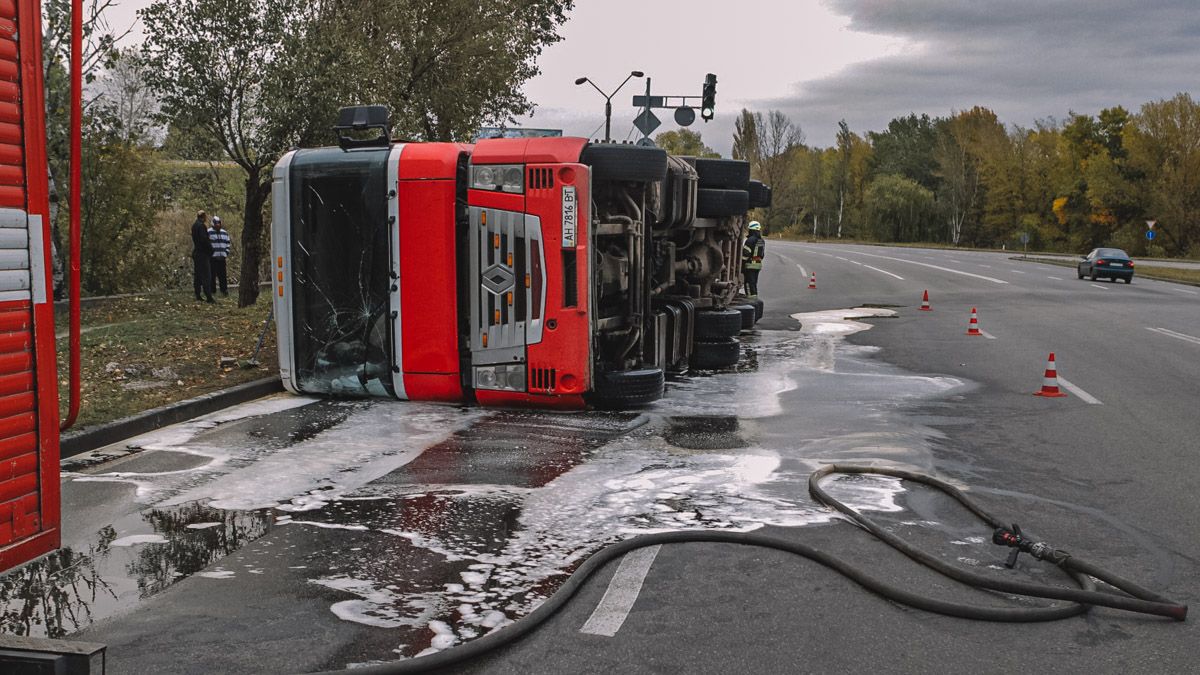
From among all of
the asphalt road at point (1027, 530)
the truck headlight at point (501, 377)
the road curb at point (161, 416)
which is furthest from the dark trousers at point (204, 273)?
the asphalt road at point (1027, 530)

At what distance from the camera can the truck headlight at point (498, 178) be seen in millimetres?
8336

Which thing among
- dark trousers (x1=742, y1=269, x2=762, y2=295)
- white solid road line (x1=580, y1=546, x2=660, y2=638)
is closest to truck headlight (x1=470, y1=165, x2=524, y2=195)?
white solid road line (x1=580, y1=546, x2=660, y2=638)

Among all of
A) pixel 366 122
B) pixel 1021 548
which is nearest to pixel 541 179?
pixel 366 122

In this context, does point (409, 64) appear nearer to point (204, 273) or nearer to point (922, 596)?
point (204, 273)

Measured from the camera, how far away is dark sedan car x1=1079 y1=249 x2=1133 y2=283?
1278 inches

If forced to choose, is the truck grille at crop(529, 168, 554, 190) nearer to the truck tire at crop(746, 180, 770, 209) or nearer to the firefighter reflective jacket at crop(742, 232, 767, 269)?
the truck tire at crop(746, 180, 770, 209)

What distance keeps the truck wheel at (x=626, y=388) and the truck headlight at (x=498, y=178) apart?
6.04ft

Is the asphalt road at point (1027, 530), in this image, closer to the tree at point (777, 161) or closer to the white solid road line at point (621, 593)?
the white solid road line at point (621, 593)

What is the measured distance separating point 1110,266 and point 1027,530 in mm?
31080

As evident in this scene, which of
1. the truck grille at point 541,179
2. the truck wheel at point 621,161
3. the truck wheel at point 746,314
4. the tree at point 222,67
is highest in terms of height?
the tree at point 222,67

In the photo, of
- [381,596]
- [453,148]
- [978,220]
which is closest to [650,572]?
[381,596]

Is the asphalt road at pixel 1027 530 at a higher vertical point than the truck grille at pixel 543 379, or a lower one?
lower

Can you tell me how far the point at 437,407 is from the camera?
8836 millimetres

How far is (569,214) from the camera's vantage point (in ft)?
26.9
